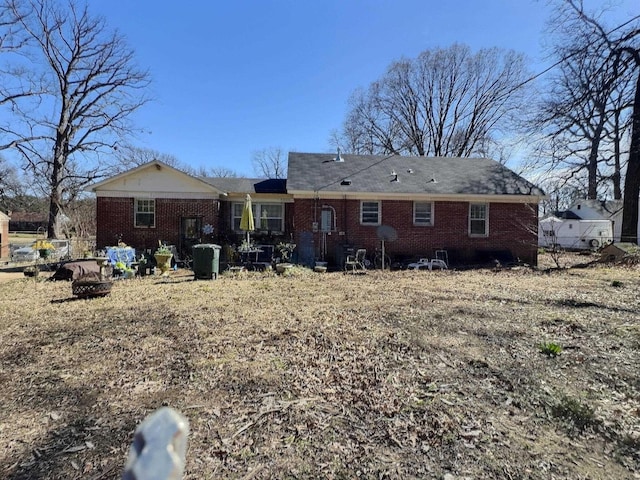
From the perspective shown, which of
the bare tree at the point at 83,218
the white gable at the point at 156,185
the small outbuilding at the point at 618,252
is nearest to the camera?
the small outbuilding at the point at 618,252

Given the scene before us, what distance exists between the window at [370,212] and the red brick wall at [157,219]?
20.9 ft

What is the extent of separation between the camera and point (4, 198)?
3269 cm

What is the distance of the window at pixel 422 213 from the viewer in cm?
1596

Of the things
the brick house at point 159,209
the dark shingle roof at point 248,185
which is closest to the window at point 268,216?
the brick house at point 159,209

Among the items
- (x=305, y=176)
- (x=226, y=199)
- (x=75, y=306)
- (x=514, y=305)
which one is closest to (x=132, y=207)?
(x=226, y=199)

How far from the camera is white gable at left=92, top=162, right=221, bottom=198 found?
15.4 m

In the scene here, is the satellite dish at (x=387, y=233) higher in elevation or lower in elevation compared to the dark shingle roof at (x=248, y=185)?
lower

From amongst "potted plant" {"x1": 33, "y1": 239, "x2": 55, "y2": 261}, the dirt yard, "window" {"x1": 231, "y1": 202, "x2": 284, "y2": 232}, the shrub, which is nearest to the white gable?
"window" {"x1": 231, "y1": 202, "x2": 284, "y2": 232}

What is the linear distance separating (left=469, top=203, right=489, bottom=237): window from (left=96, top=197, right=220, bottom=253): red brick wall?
36.6 feet

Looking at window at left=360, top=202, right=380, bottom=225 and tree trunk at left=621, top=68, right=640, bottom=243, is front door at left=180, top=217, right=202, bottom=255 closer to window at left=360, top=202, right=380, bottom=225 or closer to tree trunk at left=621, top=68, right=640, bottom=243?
window at left=360, top=202, right=380, bottom=225

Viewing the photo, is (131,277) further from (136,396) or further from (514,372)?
(514,372)

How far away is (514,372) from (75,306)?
8.12 metres

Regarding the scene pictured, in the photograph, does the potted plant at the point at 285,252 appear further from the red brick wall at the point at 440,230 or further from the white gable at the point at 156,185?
the white gable at the point at 156,185

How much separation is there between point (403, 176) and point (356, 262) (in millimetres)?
5465
